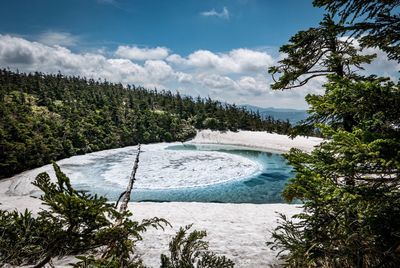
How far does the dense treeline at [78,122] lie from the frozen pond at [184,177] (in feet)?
11.9

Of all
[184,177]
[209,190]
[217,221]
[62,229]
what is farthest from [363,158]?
[184,177]

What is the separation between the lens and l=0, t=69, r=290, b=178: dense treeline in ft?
120

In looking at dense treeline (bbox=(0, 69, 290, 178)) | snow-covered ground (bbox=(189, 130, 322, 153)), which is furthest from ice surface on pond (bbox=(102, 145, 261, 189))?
snow-covered ground (bbox=(189, 130, 322, 153))

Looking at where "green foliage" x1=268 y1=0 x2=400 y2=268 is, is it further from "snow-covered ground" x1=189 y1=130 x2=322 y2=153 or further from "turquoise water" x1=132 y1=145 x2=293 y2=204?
"snow-covered ground" x1=189 y1=130 x2=322 y2=153

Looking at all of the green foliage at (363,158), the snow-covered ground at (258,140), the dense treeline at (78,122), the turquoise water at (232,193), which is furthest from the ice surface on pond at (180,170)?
the green foliage at (363,158)

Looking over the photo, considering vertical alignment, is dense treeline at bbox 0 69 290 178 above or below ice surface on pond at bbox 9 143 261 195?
above

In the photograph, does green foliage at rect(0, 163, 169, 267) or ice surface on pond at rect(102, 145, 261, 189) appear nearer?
green foliage at rect(0, 163, 169, 267)

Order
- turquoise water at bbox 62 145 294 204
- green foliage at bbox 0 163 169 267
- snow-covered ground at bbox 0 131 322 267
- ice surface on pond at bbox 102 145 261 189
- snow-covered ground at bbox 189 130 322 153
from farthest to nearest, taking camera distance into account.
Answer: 1. snow-covered ground at bbox 189 130 322 153
2. ice surface on pond at bbox 102 145 261 189
3. turquoise water at bbox 62 145 294 204
4. snow-covered ground at bbox 0 131 322 267
5. green foliage at bbox 0 163 169 267

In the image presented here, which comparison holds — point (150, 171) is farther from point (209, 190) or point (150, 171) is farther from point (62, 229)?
point (62, 229)

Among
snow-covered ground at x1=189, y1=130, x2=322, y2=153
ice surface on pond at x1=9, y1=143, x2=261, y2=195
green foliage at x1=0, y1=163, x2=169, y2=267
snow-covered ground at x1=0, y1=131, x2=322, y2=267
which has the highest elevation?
green foliage at x1=0, y1=163, x2=169, y2=267

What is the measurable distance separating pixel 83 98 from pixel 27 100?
13.7m

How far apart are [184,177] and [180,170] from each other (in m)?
3.70

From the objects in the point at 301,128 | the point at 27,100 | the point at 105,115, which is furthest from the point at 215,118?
the point at 301,128

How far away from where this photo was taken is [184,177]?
31.4 m
